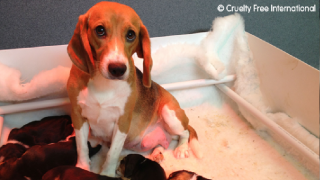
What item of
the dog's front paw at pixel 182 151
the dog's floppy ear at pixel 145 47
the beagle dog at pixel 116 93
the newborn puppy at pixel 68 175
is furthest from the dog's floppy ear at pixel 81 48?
the dog's front paw at pixel 182 151

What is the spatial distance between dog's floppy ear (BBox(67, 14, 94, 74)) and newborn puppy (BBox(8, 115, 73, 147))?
646 mm

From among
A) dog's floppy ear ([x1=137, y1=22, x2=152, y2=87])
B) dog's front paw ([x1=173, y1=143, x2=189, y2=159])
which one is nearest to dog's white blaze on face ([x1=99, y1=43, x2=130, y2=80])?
dog's floppy ear ([x1=137, y1=22, x2=152, y2=87])

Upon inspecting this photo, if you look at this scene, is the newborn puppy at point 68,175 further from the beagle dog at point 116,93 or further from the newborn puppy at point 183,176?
the newborn puppy at point 183,176

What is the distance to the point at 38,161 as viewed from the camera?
3.96 feet

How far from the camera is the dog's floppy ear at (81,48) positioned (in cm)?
99

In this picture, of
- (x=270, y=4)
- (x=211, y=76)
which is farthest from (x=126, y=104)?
(x=270, y=4)

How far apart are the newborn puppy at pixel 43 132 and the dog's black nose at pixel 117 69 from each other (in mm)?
790

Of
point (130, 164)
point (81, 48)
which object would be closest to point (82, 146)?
point (130, 164)

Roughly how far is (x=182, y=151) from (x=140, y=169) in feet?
1.22

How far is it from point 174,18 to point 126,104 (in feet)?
3.65

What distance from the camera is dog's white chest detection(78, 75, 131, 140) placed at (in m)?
1.13

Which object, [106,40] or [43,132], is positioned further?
[43,132]

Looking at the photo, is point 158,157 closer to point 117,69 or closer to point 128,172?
point 128,172

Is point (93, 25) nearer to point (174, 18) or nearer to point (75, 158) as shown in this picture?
point (75, 158)
